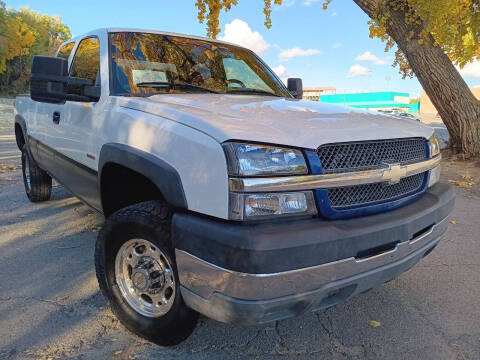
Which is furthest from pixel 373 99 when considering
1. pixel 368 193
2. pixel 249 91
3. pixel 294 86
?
pixel 368 193

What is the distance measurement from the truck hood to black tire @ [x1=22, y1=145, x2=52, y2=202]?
9.59ft

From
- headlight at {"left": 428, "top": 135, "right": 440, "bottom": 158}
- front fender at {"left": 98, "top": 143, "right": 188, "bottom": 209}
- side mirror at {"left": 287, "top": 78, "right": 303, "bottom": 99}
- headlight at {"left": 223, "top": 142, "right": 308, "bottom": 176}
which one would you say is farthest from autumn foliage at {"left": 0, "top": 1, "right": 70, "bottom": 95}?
headlight at {"left": 223, "top": 142, "right": 308, "bottom": 176}

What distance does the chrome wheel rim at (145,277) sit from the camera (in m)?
2.15

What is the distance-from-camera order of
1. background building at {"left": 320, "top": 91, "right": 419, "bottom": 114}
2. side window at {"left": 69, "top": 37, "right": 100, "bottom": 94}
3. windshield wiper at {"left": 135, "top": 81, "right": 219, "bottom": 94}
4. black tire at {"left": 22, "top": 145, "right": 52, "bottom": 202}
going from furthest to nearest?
background building at {"left": 320, "top": 91, "right": 419, "bottom": 114} < black tire at {"left": 22, "top": 145, "right": 52, "bottom": 202} < side window at {"left": 69, "top": 37, "right": 100, "bottom": 94} < windshield wiper at {"left": 135, "top": 81, "right": 219, "bottom": 94}

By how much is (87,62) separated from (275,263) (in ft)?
8.59

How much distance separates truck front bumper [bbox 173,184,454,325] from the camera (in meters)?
1.65

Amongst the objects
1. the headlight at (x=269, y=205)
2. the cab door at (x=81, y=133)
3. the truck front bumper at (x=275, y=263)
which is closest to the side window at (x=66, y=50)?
the cab door at (x=81, y=133)

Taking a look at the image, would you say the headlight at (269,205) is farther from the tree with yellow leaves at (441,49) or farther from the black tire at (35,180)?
the tree with yellow leaves at (441,49)

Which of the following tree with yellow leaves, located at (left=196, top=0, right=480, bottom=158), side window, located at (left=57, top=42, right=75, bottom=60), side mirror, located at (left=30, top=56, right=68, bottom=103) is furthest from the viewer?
tree with yellow leaves, located at (left=196, top=0, right=480, bottom=158)

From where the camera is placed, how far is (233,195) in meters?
1.74

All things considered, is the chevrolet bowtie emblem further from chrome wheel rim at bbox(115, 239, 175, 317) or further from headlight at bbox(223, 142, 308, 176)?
chrome wheel rim at bbox(115, 239, 175, 317)

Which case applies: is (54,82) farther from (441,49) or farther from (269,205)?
(441,49)

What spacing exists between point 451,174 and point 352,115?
6.05 meters

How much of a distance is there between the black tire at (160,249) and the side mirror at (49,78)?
1.16 m
